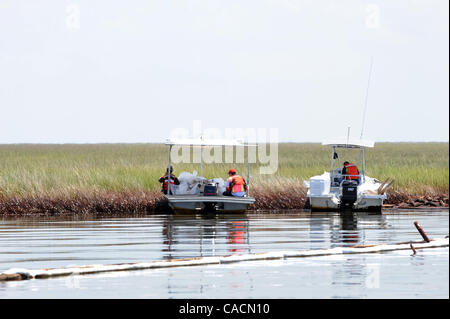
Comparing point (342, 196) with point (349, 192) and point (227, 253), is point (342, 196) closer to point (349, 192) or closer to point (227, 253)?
point (349, 192)

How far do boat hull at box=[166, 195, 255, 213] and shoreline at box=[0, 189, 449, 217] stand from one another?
5.71 feet

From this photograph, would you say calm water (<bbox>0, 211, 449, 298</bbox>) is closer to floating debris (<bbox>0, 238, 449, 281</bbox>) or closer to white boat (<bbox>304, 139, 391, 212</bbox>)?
floating debris (<bbox>0, 238, 449, 281</bbox>)

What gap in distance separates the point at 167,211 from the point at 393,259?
43.6 feet

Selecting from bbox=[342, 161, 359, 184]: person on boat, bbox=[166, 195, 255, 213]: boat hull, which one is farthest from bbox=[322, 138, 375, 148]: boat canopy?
bbox=[166, 195, 255, 213]: boat hull

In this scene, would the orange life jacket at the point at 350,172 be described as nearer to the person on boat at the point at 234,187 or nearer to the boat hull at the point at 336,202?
the boat hull at the point at 336,202

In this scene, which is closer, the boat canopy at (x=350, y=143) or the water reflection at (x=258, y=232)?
the water reflection at (x=258, y=232)

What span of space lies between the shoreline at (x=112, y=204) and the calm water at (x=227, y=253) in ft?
7.49

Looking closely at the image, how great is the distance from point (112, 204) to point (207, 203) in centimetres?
336

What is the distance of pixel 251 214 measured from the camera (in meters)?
27.9

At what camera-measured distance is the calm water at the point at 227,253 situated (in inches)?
516

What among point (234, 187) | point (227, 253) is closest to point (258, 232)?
point (227, 253)

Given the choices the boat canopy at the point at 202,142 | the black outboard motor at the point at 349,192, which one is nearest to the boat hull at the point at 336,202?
the black outboard motor at the point at 349,192

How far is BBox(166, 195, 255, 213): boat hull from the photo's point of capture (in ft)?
86.8
